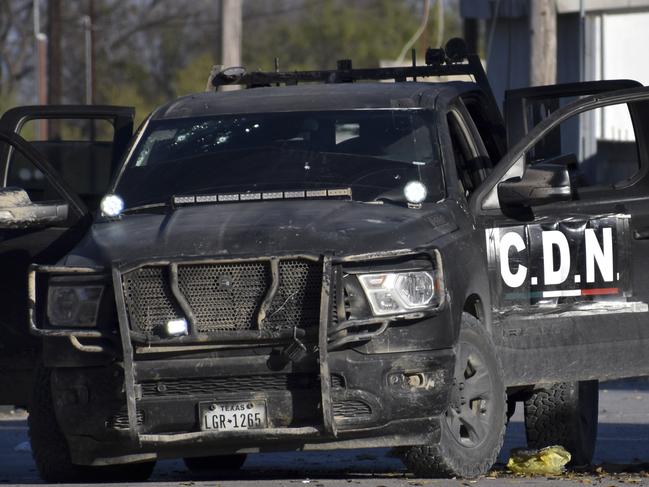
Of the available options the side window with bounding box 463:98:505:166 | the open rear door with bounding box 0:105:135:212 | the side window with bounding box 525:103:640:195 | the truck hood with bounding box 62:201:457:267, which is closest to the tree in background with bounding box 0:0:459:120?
the side window with bounding box 525:103:640:195

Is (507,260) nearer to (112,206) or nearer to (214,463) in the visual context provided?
(112,206)

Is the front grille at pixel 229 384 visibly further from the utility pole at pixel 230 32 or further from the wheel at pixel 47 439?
the utility pole at pixel 230 32

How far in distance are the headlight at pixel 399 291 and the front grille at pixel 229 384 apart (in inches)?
16.8

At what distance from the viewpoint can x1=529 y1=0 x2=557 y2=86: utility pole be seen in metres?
17.7

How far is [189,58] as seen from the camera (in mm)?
73000

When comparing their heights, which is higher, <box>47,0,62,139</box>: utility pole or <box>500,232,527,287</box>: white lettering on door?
<box>47,0,62,139</box>: utility pole

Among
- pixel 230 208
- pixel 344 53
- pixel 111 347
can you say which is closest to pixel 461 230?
pixel 230 208

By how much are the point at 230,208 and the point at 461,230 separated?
3.66ft

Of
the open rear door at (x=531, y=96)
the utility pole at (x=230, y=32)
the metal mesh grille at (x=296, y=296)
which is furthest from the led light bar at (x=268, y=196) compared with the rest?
the utility pole at (x=230, y=32)

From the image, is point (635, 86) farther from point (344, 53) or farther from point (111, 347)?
point (344, 53)

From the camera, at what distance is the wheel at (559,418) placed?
30.6ft

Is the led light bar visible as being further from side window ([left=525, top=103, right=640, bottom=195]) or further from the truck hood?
side window ([left=525, top=103, right=640, bottom=195])

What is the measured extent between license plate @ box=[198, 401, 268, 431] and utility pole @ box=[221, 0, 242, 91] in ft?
56.0

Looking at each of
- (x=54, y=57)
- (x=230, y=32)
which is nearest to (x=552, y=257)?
(x=230, y=32)
